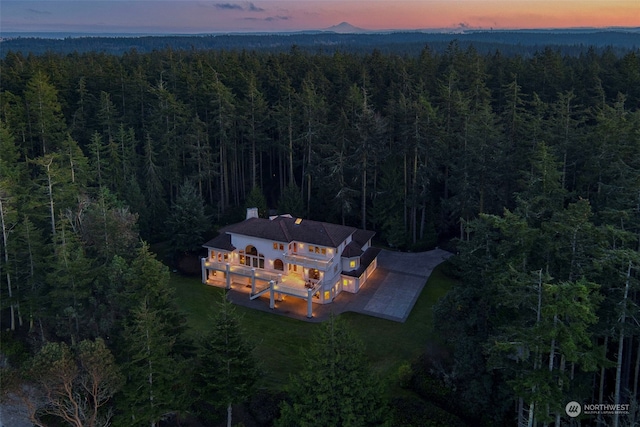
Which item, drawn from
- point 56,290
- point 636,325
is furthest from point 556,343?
point 56,290

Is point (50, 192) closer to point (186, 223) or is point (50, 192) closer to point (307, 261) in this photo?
point (186, 223)

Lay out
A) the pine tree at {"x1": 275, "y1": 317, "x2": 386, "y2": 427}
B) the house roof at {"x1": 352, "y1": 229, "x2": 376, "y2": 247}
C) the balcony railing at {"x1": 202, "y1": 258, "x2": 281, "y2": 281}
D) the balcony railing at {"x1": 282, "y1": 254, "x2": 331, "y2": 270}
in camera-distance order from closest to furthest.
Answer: the pine tree at {"x1": 275, "y1": 317, "x2": 386, "y2": 427}, the balcony railing at {"x1": 282, "y1": 254, "x2": 331, "y2": 270}, the balcony railing at {"x1": 202, "y1": 258, "x2": 281, "y2": 281}, the house roof at {"x1": 352, "y1": 229, "x2": 376, "y2": 247}

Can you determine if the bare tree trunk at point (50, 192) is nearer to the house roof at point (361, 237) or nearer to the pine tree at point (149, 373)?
the pine tree at point (149, 373)

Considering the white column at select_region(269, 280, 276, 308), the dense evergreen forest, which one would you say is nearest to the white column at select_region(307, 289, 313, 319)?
the white column at select_region(269, 280, 276, 308)

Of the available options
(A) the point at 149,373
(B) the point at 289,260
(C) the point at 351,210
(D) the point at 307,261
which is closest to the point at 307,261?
(D) the point at 307,261

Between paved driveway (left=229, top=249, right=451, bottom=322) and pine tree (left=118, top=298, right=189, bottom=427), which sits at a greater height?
pine tree (left=118, top=298, right=189, bottom=427)

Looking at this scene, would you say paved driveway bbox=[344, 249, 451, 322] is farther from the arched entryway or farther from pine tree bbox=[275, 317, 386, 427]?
pine tree bbox=[275, 317, 386, 427]
